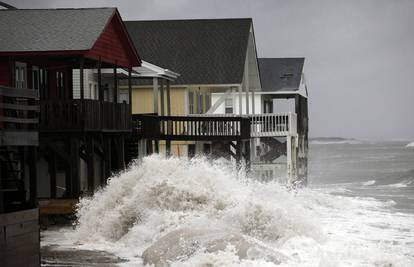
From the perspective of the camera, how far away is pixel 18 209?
1597 centimetres

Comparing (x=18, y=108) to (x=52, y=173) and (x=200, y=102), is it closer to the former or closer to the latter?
(x=52, y=173)

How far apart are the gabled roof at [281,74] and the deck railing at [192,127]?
17.7 m

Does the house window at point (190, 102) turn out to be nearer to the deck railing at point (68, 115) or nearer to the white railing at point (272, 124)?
the white railing at point (272, 124)

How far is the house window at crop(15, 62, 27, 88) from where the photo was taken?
94.8 feet

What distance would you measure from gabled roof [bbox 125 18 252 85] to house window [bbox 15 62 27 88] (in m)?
16.0

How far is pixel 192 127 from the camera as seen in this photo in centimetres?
3625

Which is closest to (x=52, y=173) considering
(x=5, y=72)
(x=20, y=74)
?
(x=20, y=74)

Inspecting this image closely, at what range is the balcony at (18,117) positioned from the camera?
15.5m

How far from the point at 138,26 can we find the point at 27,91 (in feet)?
111

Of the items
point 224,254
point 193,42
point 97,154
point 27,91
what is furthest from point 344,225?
point 193,42

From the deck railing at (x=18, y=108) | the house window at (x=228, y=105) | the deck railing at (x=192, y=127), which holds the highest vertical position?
the house window at (x=228, y=105)

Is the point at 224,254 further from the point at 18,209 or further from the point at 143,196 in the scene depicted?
the point at 143,196

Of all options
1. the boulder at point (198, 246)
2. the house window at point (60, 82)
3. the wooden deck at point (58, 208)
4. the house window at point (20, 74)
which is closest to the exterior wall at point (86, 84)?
the house window at point (60, 82)

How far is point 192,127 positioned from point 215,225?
14.7m
